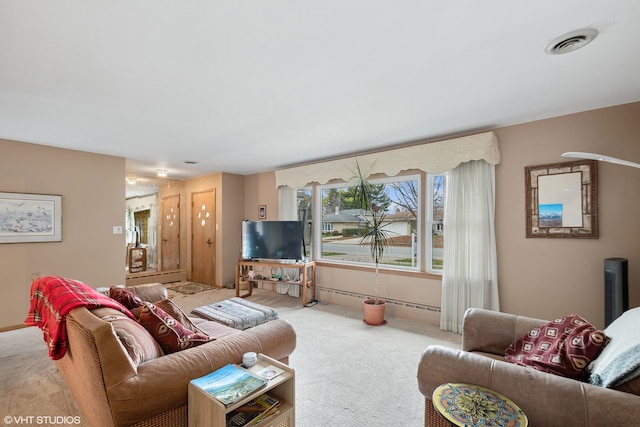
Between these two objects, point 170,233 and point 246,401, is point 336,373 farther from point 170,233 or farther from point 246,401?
point 170,233

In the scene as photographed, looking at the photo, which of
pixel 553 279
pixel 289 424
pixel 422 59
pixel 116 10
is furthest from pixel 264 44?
pixel 553 279

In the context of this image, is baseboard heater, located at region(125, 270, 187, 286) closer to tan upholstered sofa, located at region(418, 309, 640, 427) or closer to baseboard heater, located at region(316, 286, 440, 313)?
baseboard heater, located at region(316, 286, 440, 313)

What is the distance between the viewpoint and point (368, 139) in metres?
3.75

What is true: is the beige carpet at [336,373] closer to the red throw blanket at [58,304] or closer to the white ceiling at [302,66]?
the red throw blanket at [58,304]

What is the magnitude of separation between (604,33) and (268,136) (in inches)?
116

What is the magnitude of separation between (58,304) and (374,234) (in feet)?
10.7

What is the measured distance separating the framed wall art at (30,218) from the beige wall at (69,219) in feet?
0.24

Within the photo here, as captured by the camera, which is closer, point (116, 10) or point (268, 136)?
point (116, 10)

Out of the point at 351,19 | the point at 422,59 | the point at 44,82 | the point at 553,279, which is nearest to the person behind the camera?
the point at 351,19

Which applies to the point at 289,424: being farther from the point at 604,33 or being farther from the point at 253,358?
the point at 604,33

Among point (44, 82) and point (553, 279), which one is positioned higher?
point (44, 82)

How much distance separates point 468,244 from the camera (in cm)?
341

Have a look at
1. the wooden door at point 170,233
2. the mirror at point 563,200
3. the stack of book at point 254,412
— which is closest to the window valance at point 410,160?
the mirror at point 563,200

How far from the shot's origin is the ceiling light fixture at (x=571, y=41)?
1643 mm
